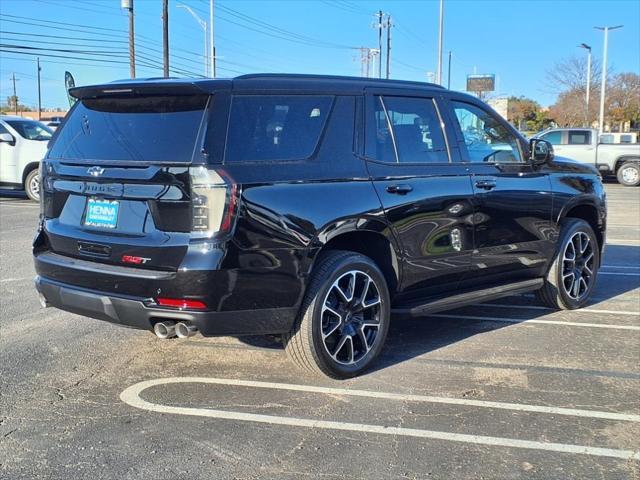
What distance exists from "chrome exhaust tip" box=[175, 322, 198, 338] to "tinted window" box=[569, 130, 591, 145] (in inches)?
871

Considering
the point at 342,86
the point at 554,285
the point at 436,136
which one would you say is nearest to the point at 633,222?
the point at 554,285

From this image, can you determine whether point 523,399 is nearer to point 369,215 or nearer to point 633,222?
point 369,215

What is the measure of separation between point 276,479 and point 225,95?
2151 mm

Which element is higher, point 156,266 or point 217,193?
point 217,193

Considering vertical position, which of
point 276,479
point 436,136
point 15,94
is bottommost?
point 276,479

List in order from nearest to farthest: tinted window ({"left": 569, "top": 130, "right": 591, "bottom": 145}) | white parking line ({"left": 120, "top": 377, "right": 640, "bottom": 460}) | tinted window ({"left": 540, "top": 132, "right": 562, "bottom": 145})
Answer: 1. white parking line ({"left": 120, "top": 377, "right": 640, "bottom": 460})
2. tinted window ({"left": 569, "top": 130, "right": 591, "bottom": 145})
3. tinted window ({"left": 540, "top": 132, "right": 562, "bottom": 145})

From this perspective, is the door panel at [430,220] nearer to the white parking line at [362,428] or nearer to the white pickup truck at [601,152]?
the white parking line at [362,428]

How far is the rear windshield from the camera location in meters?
3.85

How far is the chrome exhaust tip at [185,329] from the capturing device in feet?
12.4

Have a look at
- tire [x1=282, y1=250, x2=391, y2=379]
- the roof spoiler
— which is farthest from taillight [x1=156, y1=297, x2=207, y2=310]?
the roof spoiler

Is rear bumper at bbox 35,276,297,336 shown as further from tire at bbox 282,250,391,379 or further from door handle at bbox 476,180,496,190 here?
door handle at bbox 476,180,496,190

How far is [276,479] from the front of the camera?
124 inches

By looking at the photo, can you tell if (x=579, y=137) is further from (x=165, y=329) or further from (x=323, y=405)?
(x=165, y=329)

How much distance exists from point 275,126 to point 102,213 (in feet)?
3.86
